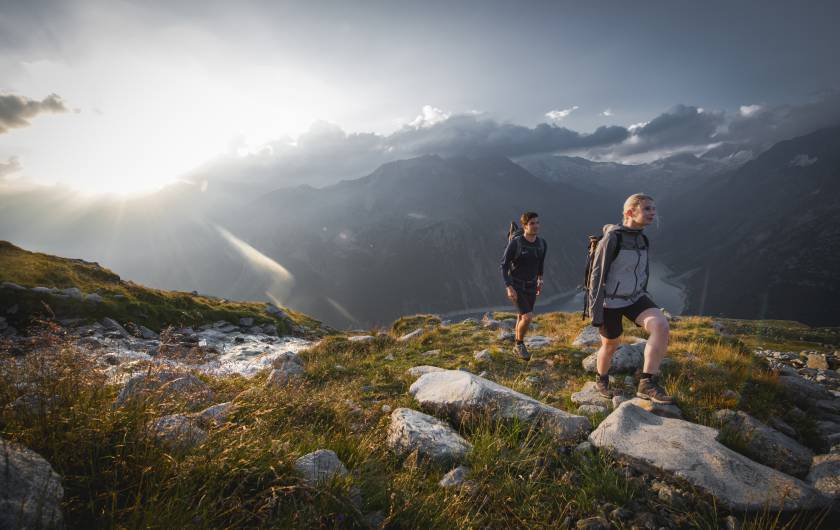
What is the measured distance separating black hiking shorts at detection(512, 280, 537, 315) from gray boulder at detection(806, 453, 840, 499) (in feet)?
18.7

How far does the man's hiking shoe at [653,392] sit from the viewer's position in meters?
4.86

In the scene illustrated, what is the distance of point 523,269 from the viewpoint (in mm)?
9148

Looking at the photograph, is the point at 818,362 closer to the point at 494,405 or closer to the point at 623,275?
the point at 623,275

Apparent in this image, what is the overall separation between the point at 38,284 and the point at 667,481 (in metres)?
25.4

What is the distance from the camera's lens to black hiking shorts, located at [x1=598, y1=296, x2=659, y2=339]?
5.50 meters

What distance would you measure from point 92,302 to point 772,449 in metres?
22.5

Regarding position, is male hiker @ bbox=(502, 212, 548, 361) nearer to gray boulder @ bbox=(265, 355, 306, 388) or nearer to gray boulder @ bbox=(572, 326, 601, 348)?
gray boulder @ bbox=(572, 326, 601, 348)

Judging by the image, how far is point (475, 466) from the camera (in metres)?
3.43

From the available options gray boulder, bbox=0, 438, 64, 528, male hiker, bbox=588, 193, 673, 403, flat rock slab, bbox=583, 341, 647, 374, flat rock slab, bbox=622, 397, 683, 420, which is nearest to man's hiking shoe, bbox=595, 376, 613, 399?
male hiker, bbox=588, 193, 673, 403

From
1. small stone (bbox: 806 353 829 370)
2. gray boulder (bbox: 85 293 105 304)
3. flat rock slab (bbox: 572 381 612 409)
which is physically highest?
flat rock slab (bbox: 572 381 612 409)

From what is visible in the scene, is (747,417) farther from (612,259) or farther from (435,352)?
(435,352)

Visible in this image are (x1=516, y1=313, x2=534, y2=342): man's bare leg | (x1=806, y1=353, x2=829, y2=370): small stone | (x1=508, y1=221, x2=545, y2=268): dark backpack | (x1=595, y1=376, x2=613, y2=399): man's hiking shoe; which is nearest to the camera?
(x1=595, y1=376, x2=613, y2=399): man's hiking shoe

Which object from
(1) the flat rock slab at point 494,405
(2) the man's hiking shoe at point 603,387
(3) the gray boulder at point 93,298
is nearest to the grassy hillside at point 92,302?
(3) the gray boulder at point 93,298

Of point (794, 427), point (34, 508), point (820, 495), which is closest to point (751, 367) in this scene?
point (794, 427)
